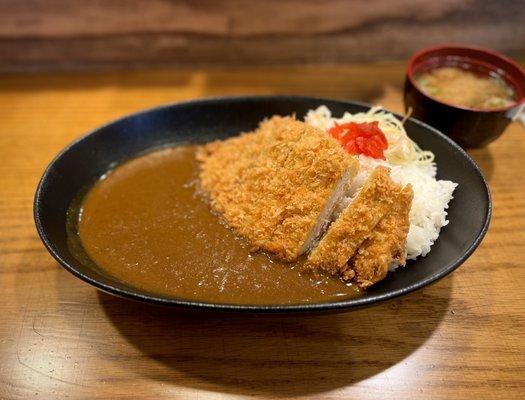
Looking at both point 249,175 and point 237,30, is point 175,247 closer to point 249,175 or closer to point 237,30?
point 249,175

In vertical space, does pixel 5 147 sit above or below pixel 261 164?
below

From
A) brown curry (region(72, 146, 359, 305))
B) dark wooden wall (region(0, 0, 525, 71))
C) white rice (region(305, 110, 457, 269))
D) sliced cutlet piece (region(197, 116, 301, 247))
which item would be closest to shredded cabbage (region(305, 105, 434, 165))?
white rice (region(305, 110, 457, 269))

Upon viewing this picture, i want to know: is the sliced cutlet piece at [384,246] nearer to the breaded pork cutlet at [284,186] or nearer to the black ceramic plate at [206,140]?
the black ceramic plate at [206,140]

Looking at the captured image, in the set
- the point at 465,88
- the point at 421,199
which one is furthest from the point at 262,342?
the point at 465,88

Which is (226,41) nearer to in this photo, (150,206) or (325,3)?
(325,3)

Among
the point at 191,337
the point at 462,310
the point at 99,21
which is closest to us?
the point at 191,337

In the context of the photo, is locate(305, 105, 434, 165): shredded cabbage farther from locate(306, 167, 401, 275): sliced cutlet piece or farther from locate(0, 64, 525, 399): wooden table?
locate(0, 64, 525, 399): wooden table

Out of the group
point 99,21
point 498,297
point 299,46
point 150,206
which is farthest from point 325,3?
point 498,297
